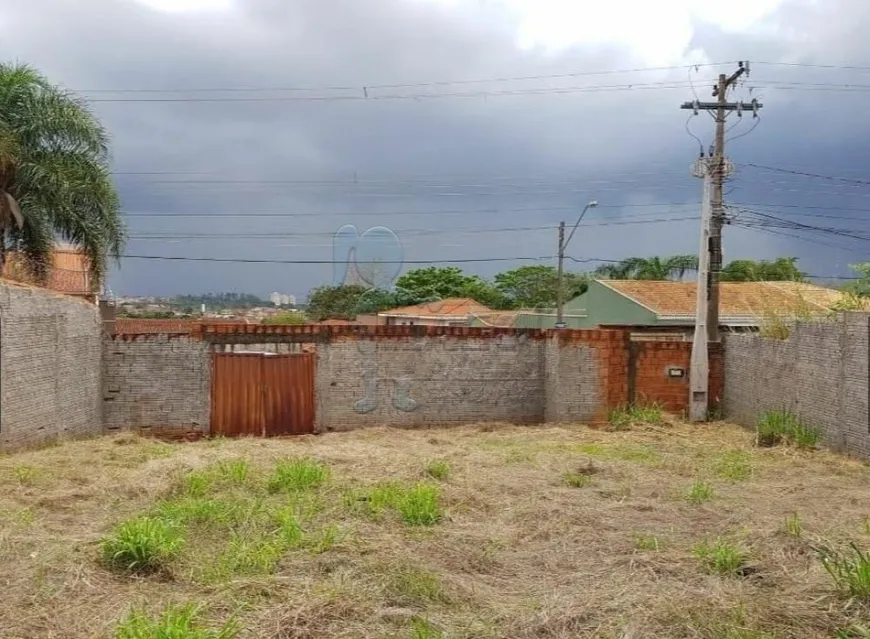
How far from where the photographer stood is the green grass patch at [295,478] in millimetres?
8500

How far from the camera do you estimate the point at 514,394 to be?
15680 millimetres

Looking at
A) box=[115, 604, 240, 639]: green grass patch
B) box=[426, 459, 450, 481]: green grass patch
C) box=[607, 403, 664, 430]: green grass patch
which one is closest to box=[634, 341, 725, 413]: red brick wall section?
box=[607, 403, 664, 430]: green grass patch

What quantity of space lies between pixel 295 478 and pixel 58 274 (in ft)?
40.8

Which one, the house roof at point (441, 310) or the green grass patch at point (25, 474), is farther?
the house roof at point (441, 310)

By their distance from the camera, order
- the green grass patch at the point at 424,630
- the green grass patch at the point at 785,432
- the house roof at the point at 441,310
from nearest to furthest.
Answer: the green grass patch at the point at 424,630 < the green grass patch at the point at 785,432 < the house roof at the point at 441,310

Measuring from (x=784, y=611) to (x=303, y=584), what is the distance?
9.84 ft

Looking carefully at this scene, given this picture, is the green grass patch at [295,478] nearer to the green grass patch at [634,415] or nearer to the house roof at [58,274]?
the green grass patch at [634,415]

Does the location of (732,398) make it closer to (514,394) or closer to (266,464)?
(514,394)

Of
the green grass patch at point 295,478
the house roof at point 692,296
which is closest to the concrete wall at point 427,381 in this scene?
the green grass patch at point 295,478

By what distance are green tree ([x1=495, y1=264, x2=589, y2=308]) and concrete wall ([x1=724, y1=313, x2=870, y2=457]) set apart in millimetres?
27817

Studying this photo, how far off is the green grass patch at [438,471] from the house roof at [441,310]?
26.3 meters

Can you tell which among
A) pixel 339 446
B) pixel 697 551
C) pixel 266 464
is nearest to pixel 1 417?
pixel 266 464

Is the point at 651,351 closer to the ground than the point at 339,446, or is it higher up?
higher up

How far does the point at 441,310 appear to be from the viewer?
39406mm
